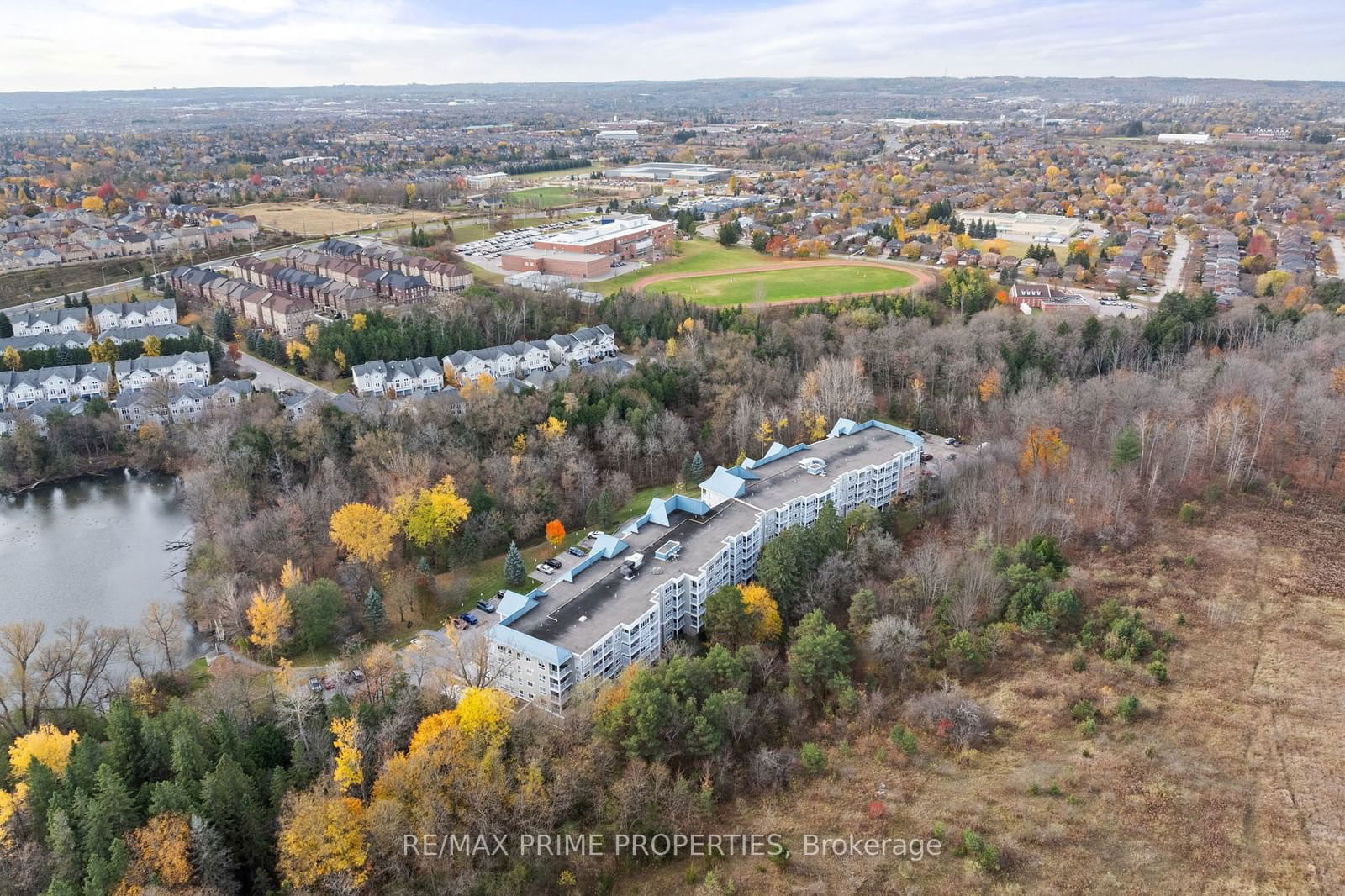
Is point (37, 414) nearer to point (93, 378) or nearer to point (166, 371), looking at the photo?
point (93, 378)

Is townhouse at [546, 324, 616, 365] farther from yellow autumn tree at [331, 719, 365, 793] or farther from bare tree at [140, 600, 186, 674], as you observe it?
yellow autumn tree at [331, 719, 365, 793]

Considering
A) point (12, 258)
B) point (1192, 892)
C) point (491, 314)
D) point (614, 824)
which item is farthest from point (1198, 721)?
point (12, 258)

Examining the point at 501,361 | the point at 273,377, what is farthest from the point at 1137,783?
the point at 273,377

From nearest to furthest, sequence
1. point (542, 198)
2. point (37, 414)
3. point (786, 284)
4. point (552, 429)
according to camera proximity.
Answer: point (552, 429) < point (37, 414) < point (786, 284) < point (542, 198)

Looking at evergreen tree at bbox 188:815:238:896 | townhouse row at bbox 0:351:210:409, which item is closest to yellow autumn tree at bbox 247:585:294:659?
evergreen tree at bbox 188:815:238:896

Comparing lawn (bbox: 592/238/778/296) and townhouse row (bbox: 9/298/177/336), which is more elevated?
lawn (bbox: 592/238/778/296)

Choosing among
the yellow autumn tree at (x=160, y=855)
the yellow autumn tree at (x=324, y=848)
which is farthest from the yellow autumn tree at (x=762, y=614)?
the yellow autumn tree at (x=160, y=855)
